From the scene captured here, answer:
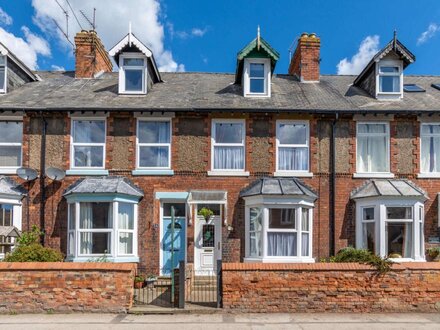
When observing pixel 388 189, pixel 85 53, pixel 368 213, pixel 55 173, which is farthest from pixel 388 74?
pixel 55 173

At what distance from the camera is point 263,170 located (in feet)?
49.3

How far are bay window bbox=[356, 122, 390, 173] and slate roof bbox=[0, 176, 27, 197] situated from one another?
12.1 metres

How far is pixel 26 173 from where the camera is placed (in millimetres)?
14406

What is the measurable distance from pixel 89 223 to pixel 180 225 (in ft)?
10.4

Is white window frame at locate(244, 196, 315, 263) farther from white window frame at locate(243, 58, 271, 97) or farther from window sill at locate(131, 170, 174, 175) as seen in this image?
white window frame at locate(243, 58, 271, 97)

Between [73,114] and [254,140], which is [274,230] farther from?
[73,114]

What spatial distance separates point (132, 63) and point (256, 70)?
4.92 m

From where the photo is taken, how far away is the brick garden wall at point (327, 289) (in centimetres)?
1067

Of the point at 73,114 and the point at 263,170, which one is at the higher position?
the point at 73,114

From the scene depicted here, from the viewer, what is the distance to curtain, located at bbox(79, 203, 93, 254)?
45.7 ft

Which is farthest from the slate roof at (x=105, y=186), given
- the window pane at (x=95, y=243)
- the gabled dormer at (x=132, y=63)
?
the gabled dormer at (x=132, y=63)

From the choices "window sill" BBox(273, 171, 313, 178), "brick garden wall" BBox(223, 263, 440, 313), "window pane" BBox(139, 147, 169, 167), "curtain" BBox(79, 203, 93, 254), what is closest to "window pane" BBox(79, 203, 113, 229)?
"curtain" BBox(79, 203, 93, 254)

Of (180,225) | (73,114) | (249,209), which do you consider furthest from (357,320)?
(73,114)

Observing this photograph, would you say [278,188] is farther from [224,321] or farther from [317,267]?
[224,321]
